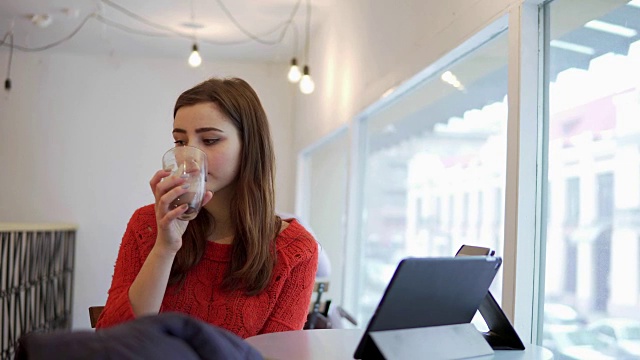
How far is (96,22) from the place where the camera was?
579cm

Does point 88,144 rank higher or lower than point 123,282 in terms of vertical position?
higher

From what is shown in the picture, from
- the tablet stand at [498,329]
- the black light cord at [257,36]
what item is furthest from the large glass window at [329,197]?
the tablet stand at [498,329]

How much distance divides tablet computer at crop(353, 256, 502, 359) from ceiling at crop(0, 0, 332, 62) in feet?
14.3

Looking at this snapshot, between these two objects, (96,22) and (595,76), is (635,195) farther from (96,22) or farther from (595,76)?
(96,22)

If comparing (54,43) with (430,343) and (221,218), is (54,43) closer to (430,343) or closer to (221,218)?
(221,218)

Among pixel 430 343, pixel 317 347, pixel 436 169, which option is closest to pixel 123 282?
pixel 317 347

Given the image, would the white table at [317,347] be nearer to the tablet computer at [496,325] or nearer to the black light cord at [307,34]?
the tablet computer at [496,325]

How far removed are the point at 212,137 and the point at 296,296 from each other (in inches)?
15.9

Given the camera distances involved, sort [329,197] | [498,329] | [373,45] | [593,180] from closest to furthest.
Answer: [498,329]
[593,180]
[373,45]
[329,197]

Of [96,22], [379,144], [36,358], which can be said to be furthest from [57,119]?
[36,358]

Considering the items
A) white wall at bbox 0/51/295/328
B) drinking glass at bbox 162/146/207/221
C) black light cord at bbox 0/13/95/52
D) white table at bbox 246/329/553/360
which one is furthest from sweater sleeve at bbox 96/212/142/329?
white wall at bbox 0/51/295/328

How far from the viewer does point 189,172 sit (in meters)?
1.27

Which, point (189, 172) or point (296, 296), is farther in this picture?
point (296, 296)

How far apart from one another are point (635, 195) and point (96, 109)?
6096 mm
